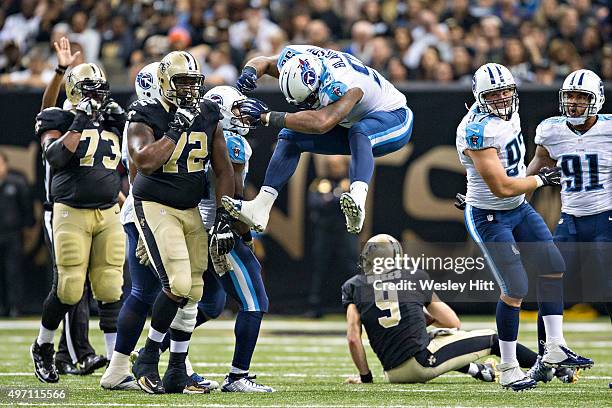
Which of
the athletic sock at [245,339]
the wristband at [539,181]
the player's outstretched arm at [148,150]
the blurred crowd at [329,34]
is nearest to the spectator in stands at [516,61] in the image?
the blurred crowd at [329,34]

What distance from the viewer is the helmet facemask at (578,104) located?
7828 millimetres

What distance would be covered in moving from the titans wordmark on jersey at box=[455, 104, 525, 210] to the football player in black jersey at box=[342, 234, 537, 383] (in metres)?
0.76

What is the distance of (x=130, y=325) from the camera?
283 inches

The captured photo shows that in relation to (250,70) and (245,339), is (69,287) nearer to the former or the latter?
(245,339)

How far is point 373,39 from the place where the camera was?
46.4 feet

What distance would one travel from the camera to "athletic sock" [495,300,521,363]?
7.32 meters

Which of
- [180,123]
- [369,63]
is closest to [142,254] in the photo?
[180,123]

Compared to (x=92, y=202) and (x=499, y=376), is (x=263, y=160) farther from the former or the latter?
(x=499, y=376)

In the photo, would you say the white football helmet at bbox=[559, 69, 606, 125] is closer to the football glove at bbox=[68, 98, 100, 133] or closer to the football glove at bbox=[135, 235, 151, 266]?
the football glove at bbox=[135, 235, 151, 266]

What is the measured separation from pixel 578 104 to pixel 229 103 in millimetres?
2294

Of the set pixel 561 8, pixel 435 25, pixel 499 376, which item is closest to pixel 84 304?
pixel 499 376

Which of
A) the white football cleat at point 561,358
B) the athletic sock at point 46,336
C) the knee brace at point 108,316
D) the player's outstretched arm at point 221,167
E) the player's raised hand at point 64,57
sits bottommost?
the white football cleat at point 561,358

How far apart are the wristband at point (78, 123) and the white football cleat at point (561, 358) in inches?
132

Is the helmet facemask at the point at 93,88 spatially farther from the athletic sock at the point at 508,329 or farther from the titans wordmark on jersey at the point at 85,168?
the athletic sock at the point at 508,329
